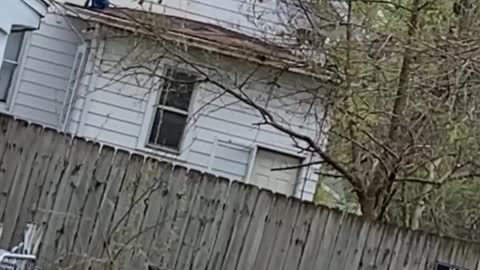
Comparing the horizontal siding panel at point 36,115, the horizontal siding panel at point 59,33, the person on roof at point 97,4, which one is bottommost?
the horizontal siding panel at point 36,115

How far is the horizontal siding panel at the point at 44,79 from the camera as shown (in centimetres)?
1295

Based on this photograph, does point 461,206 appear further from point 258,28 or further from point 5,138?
point 5,138

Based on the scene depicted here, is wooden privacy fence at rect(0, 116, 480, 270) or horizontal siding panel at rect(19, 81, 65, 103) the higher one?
horizontal siding panel at rect(19, 81, 65, 103)

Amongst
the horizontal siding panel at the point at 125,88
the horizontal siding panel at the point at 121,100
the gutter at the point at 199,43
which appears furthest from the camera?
the horizontal siding panel at the point at 121,100

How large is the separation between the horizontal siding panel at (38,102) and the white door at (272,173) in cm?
323

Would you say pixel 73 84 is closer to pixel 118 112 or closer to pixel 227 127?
pixel 118 112

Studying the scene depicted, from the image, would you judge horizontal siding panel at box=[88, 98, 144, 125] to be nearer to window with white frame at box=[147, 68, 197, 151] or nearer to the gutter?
window with white frame at box=[147, 68, 197, 151]

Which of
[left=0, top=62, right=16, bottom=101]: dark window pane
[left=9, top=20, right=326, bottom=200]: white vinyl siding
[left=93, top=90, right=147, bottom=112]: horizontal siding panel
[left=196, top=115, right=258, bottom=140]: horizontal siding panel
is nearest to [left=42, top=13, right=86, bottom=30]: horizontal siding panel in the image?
[left=9, top=20, right=326, bottom=200]: white vinyl siding

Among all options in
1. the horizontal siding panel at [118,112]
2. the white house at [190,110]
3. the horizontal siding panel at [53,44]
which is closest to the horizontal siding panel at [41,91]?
the white house at [190,110]

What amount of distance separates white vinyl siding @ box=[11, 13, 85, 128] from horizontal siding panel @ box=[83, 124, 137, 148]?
107 centimetres

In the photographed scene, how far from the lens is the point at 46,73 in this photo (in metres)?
13.0

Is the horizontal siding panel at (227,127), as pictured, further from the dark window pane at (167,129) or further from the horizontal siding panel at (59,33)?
the horizontal siding panel at (59,33)

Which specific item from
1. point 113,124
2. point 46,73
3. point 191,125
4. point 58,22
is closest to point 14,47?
point 46,73

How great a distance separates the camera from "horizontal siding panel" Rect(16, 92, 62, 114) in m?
13.0
